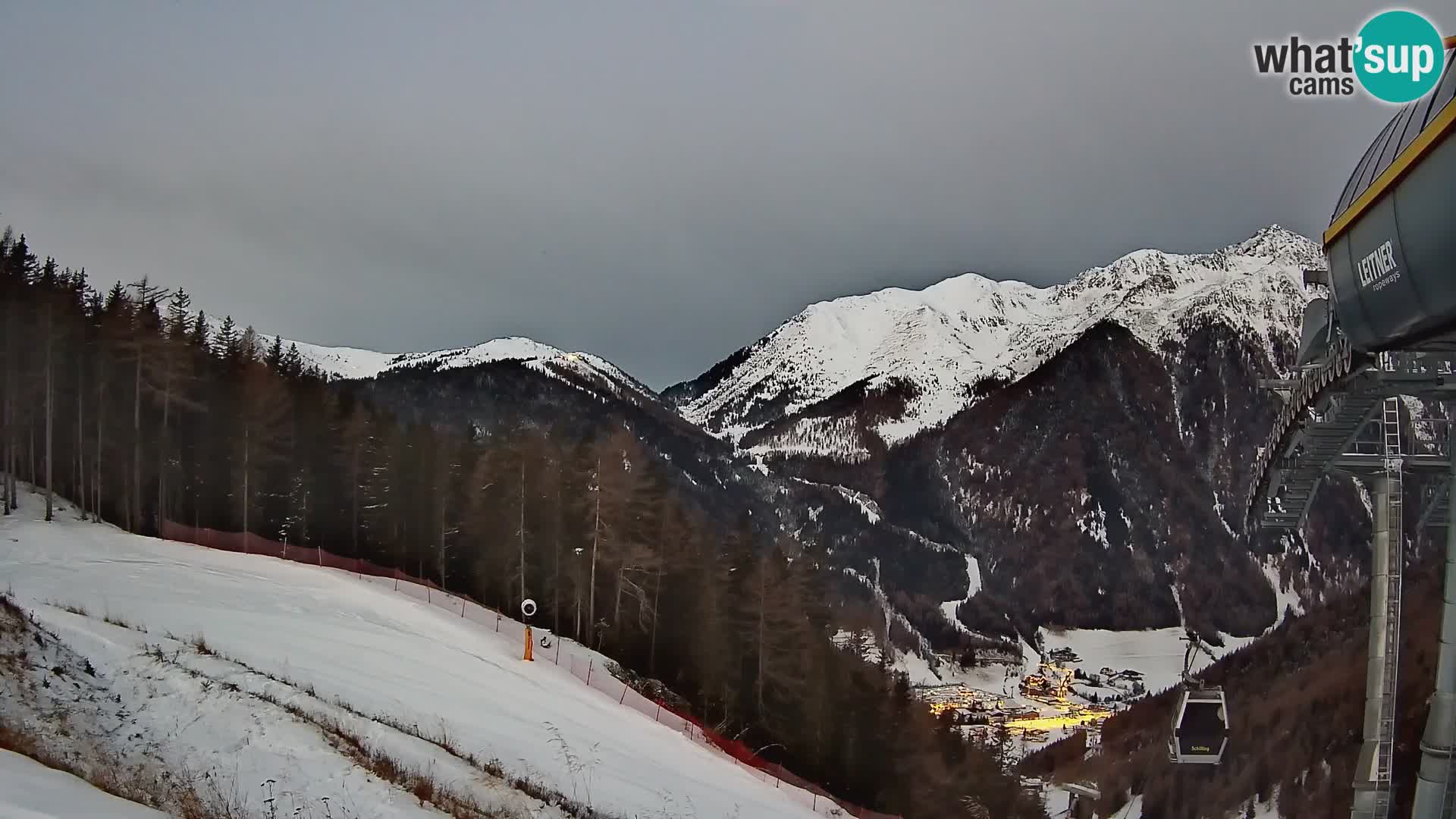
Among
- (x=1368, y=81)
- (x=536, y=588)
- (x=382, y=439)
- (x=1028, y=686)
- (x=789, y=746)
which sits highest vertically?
(x=1368, y=81)

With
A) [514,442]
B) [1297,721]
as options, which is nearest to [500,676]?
[514,442]

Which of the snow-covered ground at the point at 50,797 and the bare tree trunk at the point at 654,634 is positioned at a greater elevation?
the snow-covered ground at the point at 50,797

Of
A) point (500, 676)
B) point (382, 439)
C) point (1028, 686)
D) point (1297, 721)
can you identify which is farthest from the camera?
point (1028, 686)

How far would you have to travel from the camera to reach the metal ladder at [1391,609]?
1891 centimetres

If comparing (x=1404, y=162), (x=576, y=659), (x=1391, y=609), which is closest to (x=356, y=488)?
(x=576, y=659)

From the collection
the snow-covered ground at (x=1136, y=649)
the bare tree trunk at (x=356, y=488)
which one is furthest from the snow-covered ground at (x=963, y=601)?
the bare tree trunk at (x=356, y=488)

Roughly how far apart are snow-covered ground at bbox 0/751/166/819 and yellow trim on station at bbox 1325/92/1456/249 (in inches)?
473

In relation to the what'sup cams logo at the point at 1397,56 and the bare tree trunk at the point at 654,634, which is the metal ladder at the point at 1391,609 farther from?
the bare tree trunk at the point at 654,634

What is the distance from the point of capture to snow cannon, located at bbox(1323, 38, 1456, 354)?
8320mm

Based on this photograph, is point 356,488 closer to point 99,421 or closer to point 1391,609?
point 99,421

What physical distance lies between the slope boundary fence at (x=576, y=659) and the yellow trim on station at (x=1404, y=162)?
1597 cm

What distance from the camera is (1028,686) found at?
120875mm

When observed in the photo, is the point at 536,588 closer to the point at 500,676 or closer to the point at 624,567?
the point at 624,567

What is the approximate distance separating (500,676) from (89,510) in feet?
104
